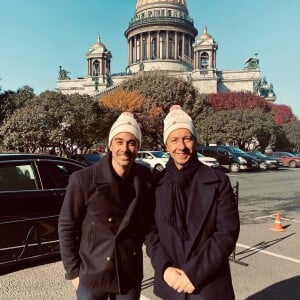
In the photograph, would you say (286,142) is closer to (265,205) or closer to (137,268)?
(265,205)

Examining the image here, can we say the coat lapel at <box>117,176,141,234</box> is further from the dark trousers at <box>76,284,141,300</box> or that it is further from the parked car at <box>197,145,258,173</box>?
the parked car at <box>197,145,258,173</box>

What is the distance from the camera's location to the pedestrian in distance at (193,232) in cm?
234

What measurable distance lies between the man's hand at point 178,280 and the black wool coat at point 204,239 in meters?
0.03

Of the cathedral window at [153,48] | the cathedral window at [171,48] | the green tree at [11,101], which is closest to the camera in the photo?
the green tree at [11,101]

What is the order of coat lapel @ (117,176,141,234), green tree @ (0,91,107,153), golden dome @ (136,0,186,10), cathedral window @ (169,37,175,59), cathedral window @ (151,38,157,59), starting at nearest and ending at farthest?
coat lapel @ (117,176,141,234) < green tree @ (0,91,107,153) < cathedral window @ (169,37,175,59) < cathedral window @ (151,38,157,59) < golden dome @ (136,0,186,10)

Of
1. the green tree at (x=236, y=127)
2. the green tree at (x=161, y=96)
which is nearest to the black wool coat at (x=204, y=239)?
the green tree at (x=161, y=96)

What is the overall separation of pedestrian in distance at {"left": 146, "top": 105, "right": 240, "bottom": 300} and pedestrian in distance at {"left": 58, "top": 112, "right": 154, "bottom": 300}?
0.14 m

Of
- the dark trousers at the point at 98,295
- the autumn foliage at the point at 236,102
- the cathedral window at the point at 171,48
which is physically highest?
the cathedral window at the point at 171,48

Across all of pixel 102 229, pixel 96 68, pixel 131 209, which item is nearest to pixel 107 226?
pixel 102 229

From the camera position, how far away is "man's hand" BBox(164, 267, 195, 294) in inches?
92.4

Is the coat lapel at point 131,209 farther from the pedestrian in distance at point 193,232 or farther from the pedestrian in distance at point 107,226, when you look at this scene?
the pedestrian in distance at point 193,232

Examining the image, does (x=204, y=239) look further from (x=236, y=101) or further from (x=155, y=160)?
(x=236, y=101)

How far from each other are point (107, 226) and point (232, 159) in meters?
25.8

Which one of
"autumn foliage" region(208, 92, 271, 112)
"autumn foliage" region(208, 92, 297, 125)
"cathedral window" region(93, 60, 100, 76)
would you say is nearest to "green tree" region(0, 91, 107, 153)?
"autumn foliage" region(208, 92, 297, 125)
